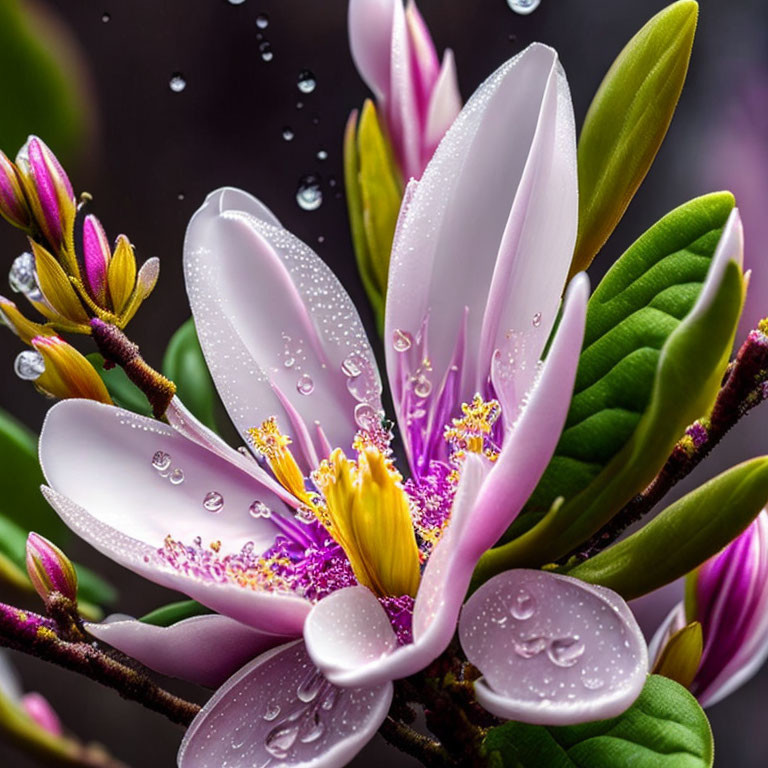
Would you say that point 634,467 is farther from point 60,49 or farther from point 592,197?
point 60,49

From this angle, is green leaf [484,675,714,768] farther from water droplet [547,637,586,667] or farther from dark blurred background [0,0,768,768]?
dark blurred background [0,0,768,768]

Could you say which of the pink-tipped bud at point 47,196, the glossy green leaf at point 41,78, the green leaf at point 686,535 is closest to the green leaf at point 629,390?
the green leaf at point 686,535

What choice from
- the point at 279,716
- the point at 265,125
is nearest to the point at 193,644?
the point at 279,716

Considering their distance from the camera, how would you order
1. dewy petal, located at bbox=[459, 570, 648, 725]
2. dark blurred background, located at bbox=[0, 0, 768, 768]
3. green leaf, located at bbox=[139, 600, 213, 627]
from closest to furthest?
1. dewy petal, located at bbox=[459, 570, 648, 725]
2. green leaf, located at bbox=[139, 600, 213, 627]
3. dark blurred background, located at bbox=[0, 0, 768, 768]

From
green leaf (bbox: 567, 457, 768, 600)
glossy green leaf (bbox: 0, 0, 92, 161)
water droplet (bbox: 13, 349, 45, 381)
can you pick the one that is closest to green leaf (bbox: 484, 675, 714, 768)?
green leaf (bbox: 567, 457, 768, 600)

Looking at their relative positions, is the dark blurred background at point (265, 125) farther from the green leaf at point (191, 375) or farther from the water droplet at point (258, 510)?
the water droplet at point (258, 510)

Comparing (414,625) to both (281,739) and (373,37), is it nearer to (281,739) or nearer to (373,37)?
(281,739)

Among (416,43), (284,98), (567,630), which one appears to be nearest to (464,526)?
(567,630)

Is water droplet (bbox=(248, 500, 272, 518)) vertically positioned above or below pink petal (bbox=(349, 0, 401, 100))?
below
